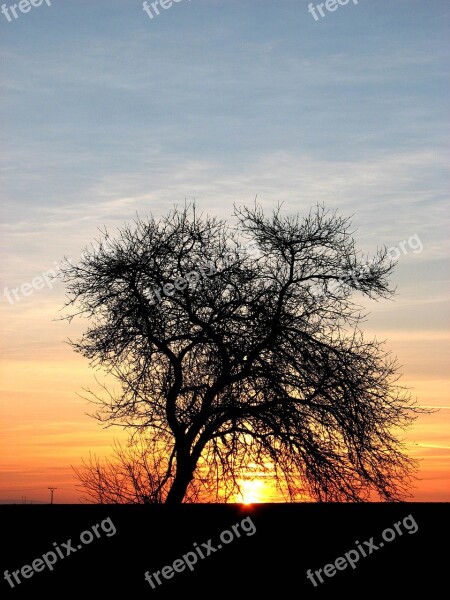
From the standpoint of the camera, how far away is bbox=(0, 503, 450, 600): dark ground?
11.4 m

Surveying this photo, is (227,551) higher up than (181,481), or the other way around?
(181,481)

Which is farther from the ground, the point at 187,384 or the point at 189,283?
the point at 189,283

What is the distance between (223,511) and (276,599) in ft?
5.11

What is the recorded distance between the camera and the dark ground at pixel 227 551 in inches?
448

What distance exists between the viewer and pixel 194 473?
19109mm

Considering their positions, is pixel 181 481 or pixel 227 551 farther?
pixel 181 481

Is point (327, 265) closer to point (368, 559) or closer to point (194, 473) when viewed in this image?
point (194, 473)

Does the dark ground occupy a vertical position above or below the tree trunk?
below

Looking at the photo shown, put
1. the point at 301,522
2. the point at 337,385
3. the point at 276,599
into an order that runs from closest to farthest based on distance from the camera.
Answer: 1. the point at 276,599
2. the point at 301,522
3. the point at 337,385

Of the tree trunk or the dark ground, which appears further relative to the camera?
the tree trunk

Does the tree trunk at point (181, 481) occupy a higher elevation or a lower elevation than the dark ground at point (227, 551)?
higher

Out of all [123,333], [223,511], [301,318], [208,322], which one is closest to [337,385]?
[301,318]

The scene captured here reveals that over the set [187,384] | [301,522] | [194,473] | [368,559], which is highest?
[187,384]

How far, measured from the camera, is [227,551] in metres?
11.8
